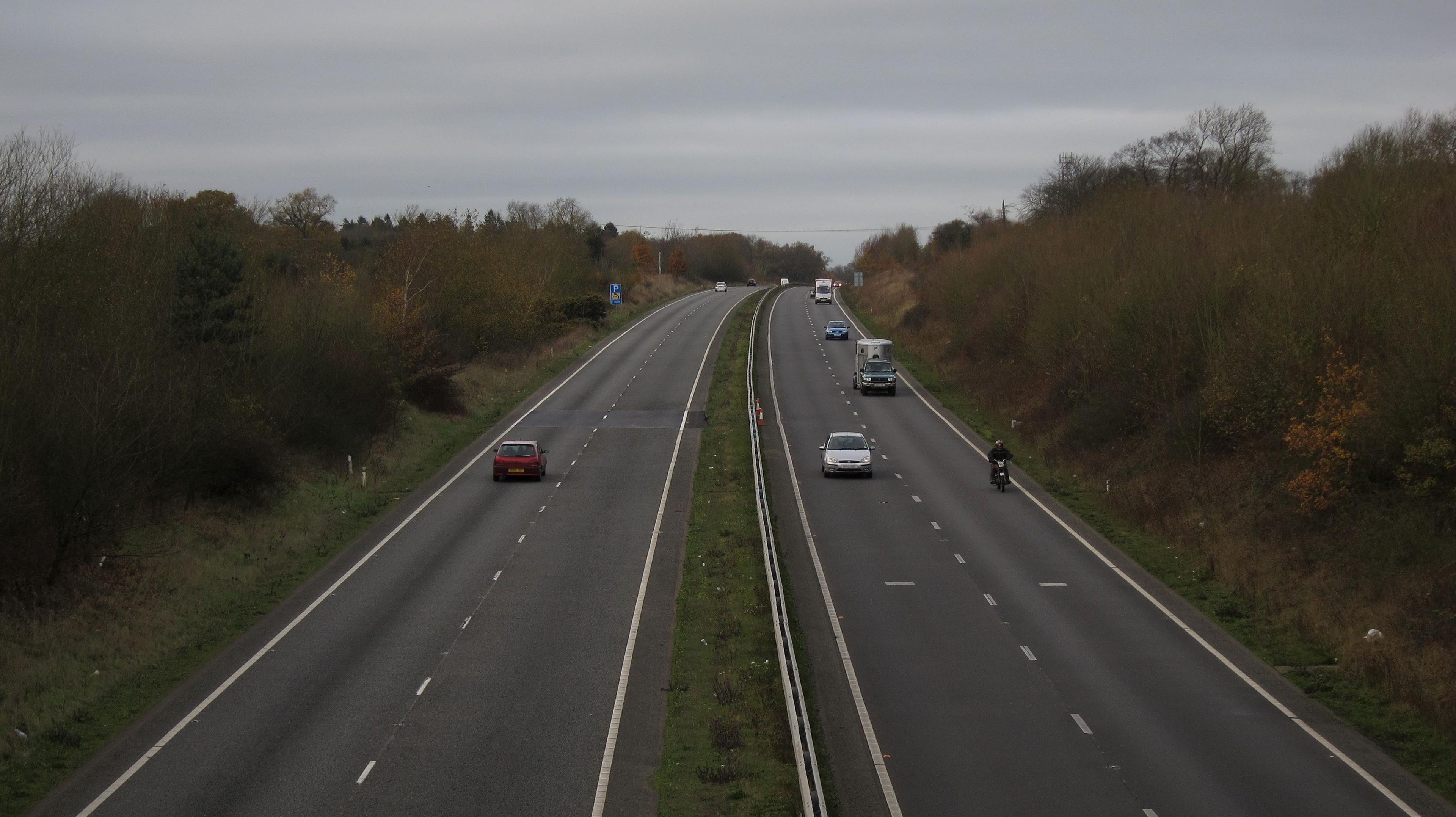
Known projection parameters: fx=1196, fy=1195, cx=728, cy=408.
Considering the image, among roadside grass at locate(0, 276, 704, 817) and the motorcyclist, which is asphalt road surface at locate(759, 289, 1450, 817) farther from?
roadside grass at locate(0, 276, 704, 817)

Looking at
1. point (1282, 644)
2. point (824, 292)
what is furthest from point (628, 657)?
point (824, 292)

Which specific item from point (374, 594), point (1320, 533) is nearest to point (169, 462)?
point (374, 594)

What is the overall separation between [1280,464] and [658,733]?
66.3 ft

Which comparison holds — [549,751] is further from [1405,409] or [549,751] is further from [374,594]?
[1405,409]

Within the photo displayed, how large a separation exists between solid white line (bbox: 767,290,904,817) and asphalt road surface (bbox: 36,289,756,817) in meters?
2.86

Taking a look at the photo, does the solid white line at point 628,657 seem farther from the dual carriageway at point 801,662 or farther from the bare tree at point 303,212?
the bare tree at point 303,212

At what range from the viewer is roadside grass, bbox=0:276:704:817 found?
16.9 m

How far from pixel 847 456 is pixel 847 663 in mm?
18787

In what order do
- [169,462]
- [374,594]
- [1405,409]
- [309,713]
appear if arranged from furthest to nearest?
[169,462] < [374,594] < [1405,409] < [309,713]

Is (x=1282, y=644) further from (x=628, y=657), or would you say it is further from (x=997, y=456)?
(x=997, y=456)

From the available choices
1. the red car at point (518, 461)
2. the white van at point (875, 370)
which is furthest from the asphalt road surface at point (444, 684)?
the white van at point (875, 370)

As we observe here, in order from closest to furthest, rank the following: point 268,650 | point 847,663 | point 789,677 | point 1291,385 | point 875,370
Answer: point 789,677 → point 847,663 → point 268,650 → point 1291,385 → point 875,370

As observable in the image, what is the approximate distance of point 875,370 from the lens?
59.3 m

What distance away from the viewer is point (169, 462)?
27312 millimetres
